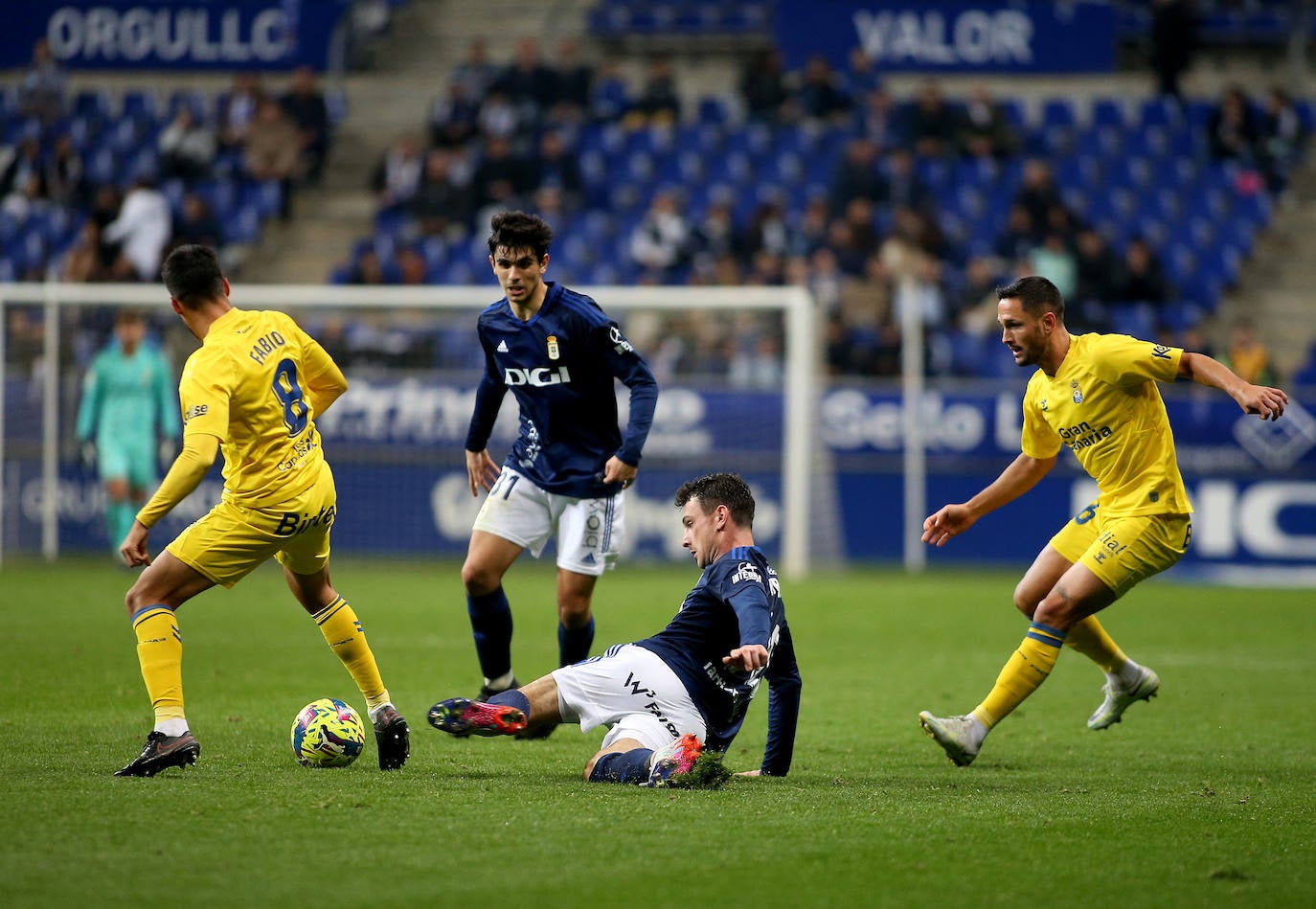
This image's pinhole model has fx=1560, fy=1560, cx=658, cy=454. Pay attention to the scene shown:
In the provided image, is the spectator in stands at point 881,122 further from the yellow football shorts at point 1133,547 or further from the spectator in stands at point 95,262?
the yellow football shorts at point 1133,547

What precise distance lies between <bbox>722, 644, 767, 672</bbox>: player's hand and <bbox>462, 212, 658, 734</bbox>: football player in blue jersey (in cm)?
214

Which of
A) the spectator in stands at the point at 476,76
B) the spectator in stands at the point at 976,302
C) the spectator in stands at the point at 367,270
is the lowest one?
the spectator in stands at the point at 976,302

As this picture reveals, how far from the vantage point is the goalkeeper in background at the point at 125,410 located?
14648mm

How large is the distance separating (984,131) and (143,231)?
38.3ft

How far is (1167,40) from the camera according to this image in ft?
75.6

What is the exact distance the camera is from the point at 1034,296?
666 cm

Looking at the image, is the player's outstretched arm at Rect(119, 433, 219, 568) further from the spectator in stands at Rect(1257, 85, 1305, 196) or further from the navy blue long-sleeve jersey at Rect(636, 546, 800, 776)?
the spectator in stands at Rect(1257, 85, 1305, 196)

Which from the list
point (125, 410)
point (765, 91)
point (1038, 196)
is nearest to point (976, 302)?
point (1038, 196)

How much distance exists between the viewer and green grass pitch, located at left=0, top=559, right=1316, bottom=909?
4.25m

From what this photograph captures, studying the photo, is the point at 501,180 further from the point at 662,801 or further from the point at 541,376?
the point at 662,801

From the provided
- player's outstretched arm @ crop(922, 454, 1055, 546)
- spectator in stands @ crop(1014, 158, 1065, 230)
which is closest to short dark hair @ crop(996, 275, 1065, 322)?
player's outstretched arm @ crop(922, 454, 1055, 546)

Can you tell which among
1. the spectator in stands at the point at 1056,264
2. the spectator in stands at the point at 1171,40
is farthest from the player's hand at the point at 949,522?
the spectator in stands at the point at 1171,40

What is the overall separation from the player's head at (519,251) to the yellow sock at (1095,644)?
117 inches

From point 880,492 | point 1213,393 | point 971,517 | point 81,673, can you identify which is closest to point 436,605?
point 81,673
